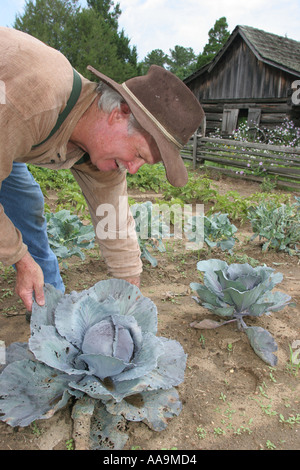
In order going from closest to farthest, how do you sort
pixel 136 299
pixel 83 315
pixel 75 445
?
pixel 75 445
pixel 83 315
pixel 136 299

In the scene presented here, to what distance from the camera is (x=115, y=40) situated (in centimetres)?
2827

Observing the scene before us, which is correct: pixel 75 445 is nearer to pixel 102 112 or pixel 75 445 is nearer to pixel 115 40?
pixel 102 112

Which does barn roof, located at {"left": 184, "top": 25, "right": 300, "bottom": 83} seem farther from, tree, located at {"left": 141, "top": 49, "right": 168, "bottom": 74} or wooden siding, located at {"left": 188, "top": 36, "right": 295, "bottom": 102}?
tree, located at {"left": 141, "top": 49, "right": 168, "bottom": 74}

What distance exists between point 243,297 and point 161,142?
0.92m

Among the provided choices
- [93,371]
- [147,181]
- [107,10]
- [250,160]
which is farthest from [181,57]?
[93,371]

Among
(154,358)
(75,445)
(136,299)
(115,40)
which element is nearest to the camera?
(75,445)

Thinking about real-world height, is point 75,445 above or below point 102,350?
below

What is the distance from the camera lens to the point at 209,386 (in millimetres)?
1771

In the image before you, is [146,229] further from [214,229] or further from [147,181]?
[147,181]

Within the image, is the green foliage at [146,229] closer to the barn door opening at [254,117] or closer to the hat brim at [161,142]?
the hat brim at [161,142]

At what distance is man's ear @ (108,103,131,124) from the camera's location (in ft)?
5.47

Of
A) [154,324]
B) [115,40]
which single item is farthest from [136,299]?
[115,40]

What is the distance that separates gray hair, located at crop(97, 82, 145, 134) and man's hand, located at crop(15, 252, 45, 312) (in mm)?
751

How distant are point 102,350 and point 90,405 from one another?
0.21m
